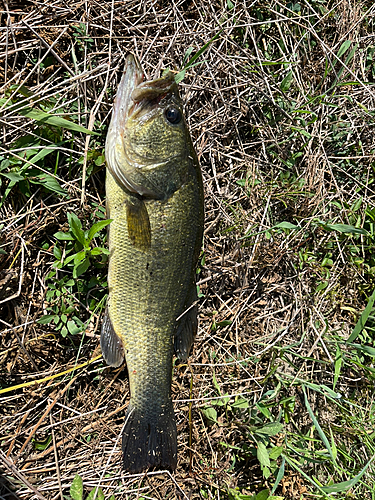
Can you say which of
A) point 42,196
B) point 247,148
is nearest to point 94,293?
point 42,196

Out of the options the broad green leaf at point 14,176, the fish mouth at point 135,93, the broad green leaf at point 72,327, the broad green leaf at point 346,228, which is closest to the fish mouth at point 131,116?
the fish mouth at point 135,93

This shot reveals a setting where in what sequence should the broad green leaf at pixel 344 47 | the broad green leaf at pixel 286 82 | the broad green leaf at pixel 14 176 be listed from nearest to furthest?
the broad green leaf at pixel 14 176
the broad green leaf at pixel 286 82
the broad green leaf at pixel 344 47

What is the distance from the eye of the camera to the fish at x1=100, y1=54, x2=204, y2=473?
2.05 metres

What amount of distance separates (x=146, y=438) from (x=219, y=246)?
4.74ft

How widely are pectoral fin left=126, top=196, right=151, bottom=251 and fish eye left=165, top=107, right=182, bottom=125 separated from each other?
1.64 ft

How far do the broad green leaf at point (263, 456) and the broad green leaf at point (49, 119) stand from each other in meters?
2.49

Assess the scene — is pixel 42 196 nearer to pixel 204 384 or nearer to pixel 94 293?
pixel 94 293

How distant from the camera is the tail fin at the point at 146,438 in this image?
2215 mm

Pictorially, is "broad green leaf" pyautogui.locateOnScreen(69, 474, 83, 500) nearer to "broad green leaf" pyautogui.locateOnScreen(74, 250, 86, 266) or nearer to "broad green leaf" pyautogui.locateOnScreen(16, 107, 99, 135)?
"broad green leaf" pyautogui.locateOnScreen(74, 250, 86, 266)

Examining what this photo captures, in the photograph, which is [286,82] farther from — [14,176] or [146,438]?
[146,438]

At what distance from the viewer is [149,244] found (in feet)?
6.81

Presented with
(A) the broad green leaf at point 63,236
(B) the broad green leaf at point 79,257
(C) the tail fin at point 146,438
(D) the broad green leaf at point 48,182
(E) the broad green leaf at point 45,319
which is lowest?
(C) the tail fin at point 146,438

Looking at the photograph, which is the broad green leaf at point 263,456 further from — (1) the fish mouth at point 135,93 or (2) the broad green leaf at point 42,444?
(1) the fish mouth at point 135,93

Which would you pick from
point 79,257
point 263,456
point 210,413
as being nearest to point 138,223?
point 79,257
